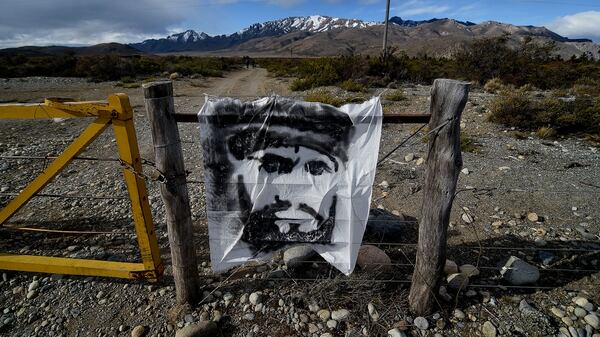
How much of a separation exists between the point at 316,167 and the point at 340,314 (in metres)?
1.23

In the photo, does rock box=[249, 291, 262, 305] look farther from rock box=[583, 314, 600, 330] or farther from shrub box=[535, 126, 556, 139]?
shrub box=[535, 126, 556, 139]

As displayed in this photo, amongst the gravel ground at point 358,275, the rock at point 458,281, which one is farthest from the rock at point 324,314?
the rock at point 458,281

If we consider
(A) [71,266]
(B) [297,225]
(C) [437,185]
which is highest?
(C) [437,185]

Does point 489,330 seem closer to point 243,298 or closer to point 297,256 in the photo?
point 297,256

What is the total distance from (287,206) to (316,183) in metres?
0.27

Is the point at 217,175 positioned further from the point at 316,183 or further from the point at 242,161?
the point at 316,183

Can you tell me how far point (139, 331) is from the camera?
7.84 feet

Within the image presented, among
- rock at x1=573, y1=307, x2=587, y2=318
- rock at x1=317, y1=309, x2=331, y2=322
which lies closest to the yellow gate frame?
rock at x1=317, y1=309, x2=331, y2=322

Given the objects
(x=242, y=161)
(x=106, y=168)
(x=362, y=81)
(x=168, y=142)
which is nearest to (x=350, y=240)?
(x=242, y=161)

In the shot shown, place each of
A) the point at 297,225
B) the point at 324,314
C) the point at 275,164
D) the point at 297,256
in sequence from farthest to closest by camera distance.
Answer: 1. the point at 297,256
2. the point at 324,314
3. the point at 297,225
4. the point at 275,164

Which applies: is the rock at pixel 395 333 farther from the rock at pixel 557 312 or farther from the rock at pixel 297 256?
the rock at pixel 557 312

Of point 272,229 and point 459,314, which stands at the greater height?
point 272,229

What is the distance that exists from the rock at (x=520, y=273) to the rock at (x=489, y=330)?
2.15 ft

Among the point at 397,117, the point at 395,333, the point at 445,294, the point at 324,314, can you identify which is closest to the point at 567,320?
the point at 445,294
